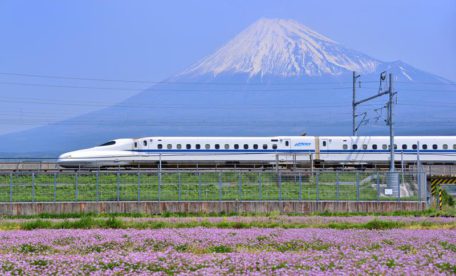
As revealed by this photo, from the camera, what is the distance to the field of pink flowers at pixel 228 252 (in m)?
12.3

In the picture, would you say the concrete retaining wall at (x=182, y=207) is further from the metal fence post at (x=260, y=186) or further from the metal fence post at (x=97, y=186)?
the metal fence post at (x=97, y=186)

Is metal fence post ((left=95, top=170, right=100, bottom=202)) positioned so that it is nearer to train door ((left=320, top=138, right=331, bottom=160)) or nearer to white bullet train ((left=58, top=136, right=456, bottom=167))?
white bullet train ((left=58, top=136, right=456, bottom=167))

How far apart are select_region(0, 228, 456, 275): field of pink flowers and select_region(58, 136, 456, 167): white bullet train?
134 ft

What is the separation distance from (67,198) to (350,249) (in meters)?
22.1

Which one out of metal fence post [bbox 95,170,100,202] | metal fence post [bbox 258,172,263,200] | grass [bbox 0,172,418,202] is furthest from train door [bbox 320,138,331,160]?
metal fence post [bbox 95,170,100,202]

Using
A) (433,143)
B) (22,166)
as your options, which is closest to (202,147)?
(22,166)

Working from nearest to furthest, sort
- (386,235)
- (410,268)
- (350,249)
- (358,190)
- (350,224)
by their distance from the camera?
(410,268)
(350,249)
(386,235)
(350,224)
(358,190)

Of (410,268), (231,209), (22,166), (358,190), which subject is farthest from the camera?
(22,166)

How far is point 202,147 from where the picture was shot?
61.7 meters

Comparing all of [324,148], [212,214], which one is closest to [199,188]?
[212,214]

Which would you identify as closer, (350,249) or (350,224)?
(350,249)

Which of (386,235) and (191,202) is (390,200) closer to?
(191,202)

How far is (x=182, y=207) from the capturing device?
32.3 metres

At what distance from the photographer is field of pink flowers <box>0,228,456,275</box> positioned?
1234 centimetres
